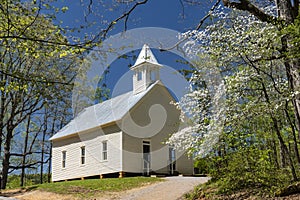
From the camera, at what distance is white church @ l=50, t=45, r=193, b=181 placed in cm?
1952

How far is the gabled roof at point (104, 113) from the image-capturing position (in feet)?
66.5

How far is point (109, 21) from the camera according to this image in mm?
8391

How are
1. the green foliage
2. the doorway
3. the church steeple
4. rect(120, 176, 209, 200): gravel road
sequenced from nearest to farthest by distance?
rect(120, 176, 209, 200): gravel road, the doorway, the church steeple, the green foliage

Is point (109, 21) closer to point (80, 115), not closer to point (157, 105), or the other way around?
point (157, 105)

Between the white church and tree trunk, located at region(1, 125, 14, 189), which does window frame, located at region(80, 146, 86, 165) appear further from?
tree trunk, located at region(1, 125, 14, 189)

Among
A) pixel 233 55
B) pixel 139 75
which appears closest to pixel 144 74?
pixel 139 75

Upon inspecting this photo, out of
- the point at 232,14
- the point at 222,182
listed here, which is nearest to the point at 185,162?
the point at 222,182

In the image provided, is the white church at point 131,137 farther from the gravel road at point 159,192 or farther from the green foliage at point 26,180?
the green foliage at point 26,180

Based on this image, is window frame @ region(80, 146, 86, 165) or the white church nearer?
the white church

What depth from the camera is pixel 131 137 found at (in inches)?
774

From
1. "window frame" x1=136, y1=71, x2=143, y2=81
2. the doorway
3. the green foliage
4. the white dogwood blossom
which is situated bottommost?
the green foliage

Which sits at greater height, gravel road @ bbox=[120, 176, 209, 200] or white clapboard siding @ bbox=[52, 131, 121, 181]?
white clapboard siding @ bbox=[52, 131, 121, 181]

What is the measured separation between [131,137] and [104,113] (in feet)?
11.4

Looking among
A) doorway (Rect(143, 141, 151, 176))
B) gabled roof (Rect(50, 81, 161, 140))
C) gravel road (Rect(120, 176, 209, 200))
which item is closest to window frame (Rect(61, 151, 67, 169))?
gabled roof (Rect(50, 81, 161, 140))
